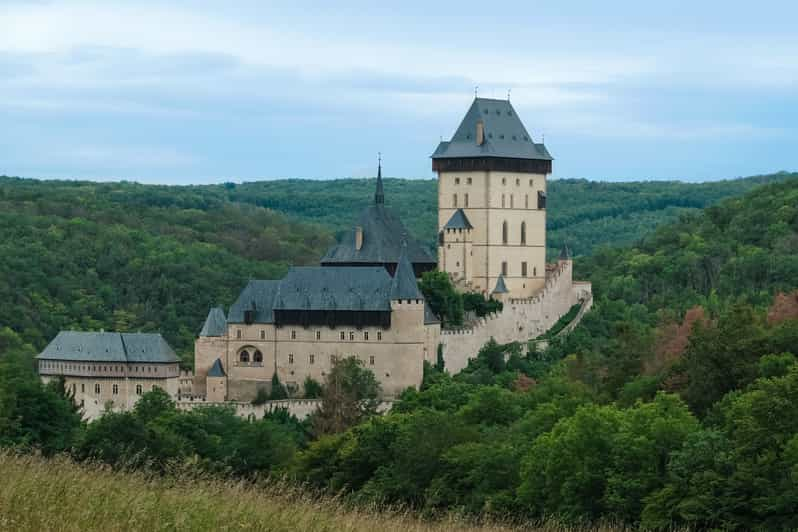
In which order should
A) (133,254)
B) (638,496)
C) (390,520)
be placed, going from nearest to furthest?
(390,520) → (638,496) → (133,254)

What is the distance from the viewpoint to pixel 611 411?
4166cm

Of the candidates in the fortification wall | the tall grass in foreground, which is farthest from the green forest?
the tall grass in foreground

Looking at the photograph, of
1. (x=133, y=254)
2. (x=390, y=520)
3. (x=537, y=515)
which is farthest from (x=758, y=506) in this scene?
(x=133, y=254)

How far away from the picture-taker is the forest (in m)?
34.3

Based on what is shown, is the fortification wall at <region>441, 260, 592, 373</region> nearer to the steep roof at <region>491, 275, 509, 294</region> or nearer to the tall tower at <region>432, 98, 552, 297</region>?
the steep roof at <region>491, 275, 509, 294</region>

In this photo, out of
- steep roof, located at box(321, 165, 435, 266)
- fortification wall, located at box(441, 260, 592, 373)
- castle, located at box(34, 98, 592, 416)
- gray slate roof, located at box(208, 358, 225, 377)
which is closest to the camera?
castle, located at box(34, 98, 592, 416)

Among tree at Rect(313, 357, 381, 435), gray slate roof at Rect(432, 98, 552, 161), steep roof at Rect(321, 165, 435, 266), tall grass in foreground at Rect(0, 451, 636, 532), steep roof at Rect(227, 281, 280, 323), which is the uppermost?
gray slate roof at Rect(432, 98, 552, 161)

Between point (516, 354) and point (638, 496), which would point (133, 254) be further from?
point (638, 496)

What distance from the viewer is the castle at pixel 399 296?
67.4 meters

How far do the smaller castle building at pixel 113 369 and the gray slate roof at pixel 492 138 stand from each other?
15.7m

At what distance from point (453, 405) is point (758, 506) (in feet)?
91.4

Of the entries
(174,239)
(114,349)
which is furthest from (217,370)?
(174,239)

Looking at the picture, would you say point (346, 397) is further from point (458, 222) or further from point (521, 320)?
point (458, 222)

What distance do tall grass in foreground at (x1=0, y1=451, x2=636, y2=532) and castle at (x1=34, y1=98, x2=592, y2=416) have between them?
44391 mm
